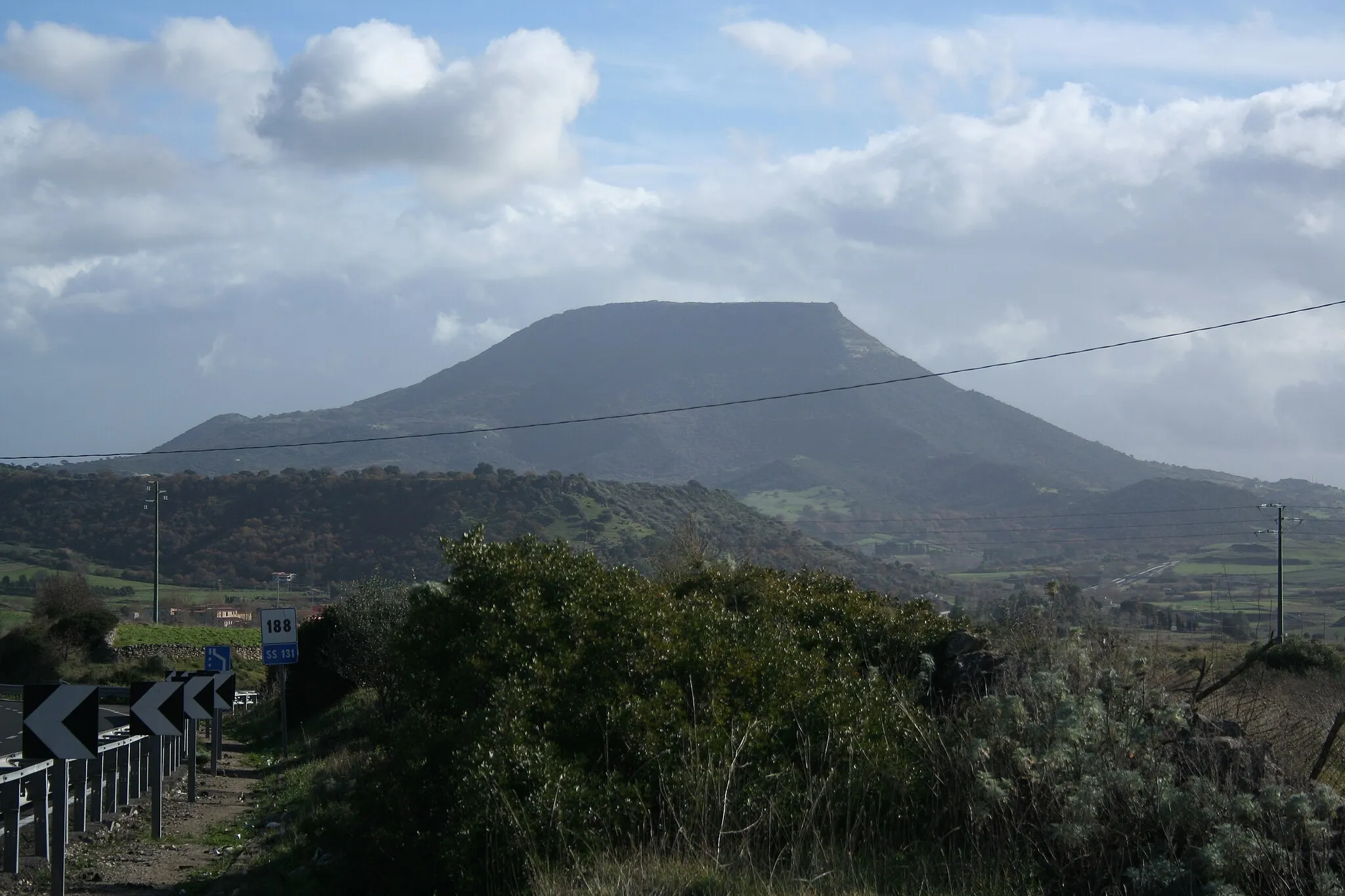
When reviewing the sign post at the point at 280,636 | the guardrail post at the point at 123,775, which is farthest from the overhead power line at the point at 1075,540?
the guardrail post at the point at 123,775

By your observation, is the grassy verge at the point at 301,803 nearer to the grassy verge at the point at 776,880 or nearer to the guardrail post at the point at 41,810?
the guardrail post at the point at 41,810

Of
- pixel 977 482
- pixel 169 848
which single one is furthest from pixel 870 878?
pixel 977 482

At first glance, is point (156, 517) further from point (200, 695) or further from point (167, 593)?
point (200, 695)

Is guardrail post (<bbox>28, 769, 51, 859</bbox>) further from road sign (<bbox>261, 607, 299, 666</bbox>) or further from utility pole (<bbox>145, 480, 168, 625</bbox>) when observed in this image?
utility pole (<bbox>145, 480, 168, 625</bbox>)

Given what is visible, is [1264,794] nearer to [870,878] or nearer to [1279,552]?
[870,878]

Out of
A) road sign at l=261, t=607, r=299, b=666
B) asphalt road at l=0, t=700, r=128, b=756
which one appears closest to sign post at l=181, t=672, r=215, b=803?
asphalt road at l=0, t=700, r=128, b=756

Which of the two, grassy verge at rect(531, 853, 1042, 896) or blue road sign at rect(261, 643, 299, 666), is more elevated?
grassy verge at rect(531, 853, 1042, 896)
